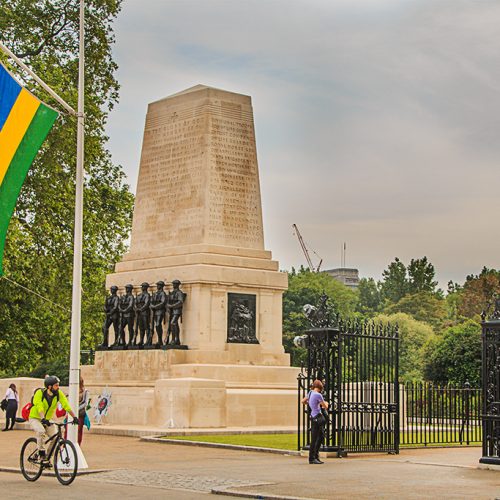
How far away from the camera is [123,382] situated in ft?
116

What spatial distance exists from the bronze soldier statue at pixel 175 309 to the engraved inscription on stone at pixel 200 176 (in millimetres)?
1906

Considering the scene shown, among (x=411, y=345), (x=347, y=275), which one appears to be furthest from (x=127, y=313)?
(x=347, y=275)

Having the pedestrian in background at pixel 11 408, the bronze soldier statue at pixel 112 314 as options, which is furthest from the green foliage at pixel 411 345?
the pedestrian in background at pixel 11 408

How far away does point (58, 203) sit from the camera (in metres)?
44.9

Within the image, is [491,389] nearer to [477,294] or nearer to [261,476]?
[261,476]

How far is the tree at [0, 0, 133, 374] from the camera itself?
146 feet

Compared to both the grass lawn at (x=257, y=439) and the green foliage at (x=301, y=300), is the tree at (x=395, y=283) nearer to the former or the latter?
the green foliage at (x=301, y=300)

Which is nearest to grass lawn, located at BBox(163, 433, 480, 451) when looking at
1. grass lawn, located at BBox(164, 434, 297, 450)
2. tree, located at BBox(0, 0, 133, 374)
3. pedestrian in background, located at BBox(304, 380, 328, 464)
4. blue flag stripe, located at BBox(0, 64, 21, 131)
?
grass lawn, located at BBox(164, 434, 297, 450)

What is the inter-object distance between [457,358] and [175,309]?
2163 cm

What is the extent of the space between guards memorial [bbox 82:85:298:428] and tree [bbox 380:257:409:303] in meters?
100

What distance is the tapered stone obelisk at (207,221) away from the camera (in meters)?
34.8

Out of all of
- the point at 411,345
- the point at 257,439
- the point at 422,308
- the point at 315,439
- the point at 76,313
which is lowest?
the point at 257,439

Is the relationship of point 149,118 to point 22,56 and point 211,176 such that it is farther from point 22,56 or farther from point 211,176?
Result: point 22,56

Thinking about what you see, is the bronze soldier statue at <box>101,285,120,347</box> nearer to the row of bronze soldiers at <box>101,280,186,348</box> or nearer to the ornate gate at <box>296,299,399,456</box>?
the row of bronze soldiers at <box>101,280,186,348</box>
